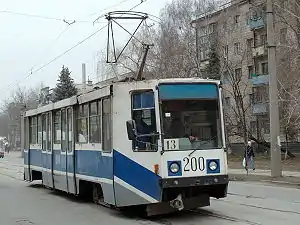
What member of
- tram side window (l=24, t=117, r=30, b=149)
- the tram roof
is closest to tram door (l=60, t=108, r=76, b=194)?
the tram roof

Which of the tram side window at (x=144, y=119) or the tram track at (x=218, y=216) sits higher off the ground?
the tram side window at (x=144, y=119)

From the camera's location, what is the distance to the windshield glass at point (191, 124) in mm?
11383

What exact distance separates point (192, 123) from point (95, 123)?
3148mm

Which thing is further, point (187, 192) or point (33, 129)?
point (33, 129)

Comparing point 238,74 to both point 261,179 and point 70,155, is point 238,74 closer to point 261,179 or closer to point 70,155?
point 261,179

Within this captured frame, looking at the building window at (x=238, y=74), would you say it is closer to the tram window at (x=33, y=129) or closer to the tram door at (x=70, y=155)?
the tram window at (x=33, y=129)

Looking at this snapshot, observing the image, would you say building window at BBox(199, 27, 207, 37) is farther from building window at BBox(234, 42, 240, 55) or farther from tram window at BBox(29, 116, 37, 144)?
tram window at BBox(29, 116, 37, 144)

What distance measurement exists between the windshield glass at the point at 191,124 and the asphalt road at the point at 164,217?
1578 mm

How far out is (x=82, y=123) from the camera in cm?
1495

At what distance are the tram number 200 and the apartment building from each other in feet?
68.0

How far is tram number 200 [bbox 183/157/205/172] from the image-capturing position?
1123cm

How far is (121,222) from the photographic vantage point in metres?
11.5

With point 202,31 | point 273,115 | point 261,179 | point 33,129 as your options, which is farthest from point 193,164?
point 202,31

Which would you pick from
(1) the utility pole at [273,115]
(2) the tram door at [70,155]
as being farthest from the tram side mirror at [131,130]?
(1) the utility pole at [273,115]
